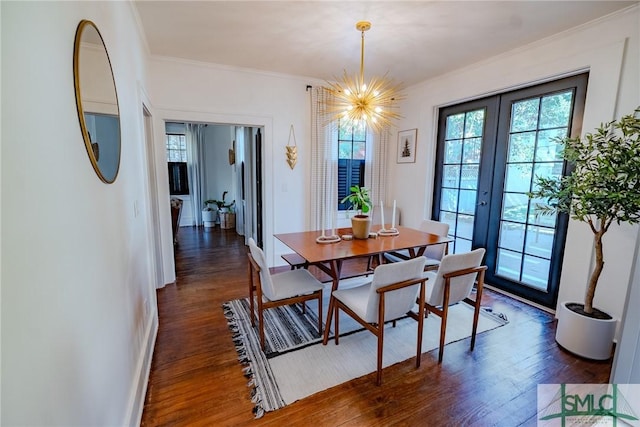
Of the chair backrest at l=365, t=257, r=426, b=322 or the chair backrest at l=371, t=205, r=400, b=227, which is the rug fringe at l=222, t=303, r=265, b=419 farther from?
the chair backrest at l=371, t=205, r=400, b=227

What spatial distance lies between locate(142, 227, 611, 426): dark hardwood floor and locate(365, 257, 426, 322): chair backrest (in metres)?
0.46

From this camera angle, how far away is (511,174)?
10.5 ft

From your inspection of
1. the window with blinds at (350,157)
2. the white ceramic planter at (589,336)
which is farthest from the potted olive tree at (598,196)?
the window with blinds at (350,157)

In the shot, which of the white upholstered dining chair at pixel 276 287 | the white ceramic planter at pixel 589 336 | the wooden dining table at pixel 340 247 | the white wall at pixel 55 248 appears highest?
the white wall at pixel 55 248

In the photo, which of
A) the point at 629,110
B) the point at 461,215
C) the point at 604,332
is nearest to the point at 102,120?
the point at 604,332

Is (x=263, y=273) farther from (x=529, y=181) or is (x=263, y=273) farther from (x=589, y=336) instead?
(x=529, y=181)

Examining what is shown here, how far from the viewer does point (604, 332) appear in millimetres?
2107

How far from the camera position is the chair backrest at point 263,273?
2029 mm

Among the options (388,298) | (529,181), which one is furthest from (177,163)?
(529,181)

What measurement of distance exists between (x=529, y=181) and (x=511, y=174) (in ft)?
0.68

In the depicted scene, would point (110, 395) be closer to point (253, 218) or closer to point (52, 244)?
point (52, 244)
